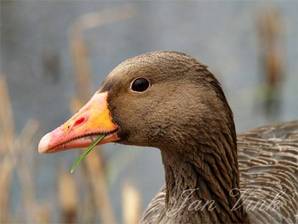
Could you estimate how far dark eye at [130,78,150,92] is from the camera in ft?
18.4

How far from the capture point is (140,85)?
18.5 feet

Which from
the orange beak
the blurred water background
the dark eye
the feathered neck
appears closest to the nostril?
the orange beak

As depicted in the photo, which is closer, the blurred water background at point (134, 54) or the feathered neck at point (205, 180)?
the feathered neck at point (205, 180)

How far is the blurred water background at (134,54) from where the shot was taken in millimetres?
11227

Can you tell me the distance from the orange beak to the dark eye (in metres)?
0.17

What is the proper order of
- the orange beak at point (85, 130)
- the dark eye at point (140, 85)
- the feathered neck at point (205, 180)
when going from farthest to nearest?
1. the feathered neck at point (205, 180)
2. the dark eye at point (140, 85)
3. the orange beak at point (85, 130)

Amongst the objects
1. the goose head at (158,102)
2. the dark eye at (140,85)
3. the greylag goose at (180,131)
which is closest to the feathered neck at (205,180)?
the greylag goose at (180,131)

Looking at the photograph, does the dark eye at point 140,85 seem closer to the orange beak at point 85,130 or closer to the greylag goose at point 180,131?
the greylag goose at point 180,131

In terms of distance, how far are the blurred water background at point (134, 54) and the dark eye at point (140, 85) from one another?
4.80 m

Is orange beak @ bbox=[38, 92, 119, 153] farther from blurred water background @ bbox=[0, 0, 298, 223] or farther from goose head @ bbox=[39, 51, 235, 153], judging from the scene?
blurred water background @ bbox=[0, 0, 298, 223]

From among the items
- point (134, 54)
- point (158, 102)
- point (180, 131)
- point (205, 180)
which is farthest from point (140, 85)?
point (134, 54)

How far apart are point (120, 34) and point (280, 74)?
8.10 feet

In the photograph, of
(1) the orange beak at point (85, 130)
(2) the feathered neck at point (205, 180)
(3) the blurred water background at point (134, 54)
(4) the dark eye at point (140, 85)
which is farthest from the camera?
(3) the blurred water background at point (134, 54)

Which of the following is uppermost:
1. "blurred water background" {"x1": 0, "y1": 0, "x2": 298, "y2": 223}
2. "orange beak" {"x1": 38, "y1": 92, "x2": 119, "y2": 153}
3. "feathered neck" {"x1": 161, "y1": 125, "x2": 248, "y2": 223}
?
"orange beak" {"x1": 38, "y1": 92, "x2": 119, "y2": 153}
